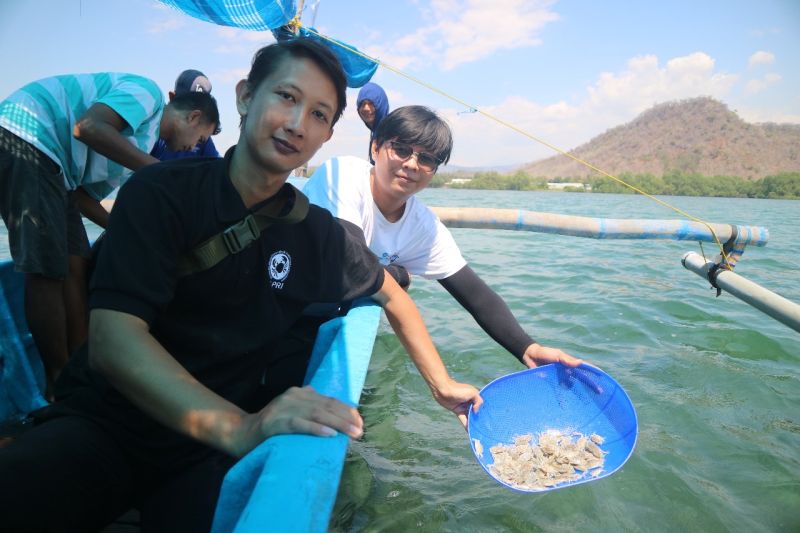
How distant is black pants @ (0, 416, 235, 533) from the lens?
891 millimetres

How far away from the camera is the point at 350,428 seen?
2.94 feet

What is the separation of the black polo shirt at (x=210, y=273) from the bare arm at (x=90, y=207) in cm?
163

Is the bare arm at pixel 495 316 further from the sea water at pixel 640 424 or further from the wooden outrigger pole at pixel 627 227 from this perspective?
the wooden outrigger pole at pixel 627 227

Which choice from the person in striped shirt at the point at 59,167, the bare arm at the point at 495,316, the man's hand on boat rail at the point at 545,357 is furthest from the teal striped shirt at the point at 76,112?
the man's hand on boat rail at the point at 545,357

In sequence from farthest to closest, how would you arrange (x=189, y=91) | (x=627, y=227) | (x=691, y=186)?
1. (x=691, y=186)
2. (x=627, y=227)
3. (x=189, y=91)

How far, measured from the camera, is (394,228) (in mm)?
2229

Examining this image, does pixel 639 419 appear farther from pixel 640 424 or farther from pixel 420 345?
pixel 420 345

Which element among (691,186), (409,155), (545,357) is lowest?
(545,357)

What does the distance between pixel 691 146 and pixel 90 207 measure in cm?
9011

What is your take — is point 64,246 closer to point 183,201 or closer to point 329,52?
point 183,201

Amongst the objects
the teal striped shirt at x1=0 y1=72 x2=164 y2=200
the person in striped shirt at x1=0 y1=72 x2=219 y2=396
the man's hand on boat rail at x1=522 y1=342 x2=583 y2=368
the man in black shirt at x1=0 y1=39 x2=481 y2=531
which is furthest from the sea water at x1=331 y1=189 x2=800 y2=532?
the teal striped shirt at x1=0 y1=72 x2=164 y2=200

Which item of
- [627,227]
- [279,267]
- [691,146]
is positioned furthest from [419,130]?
[691,146]

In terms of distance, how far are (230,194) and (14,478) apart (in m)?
0.72

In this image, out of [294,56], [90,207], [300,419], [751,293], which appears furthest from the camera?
[751,293]
